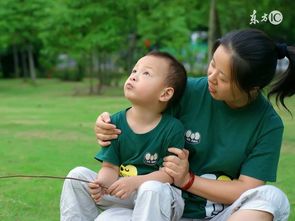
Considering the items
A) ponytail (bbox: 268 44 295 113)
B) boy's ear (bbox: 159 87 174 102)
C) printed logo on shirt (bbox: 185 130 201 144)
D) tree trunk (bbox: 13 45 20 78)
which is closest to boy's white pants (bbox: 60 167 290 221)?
printed logo on shirt (bbox: 185 130 201 144)

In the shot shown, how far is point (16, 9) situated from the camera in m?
25.8

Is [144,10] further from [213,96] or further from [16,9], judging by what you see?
[213,96]

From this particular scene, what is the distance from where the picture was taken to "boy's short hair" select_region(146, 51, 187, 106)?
8.95ft

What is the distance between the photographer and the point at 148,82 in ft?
8.84

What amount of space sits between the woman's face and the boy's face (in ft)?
0.76

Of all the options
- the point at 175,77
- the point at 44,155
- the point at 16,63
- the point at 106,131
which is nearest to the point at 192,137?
the point at 175,77

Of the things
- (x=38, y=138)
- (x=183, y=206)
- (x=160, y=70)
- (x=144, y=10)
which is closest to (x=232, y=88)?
(x=160, y=70)

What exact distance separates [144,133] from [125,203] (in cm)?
33

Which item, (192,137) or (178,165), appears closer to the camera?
(178,165)

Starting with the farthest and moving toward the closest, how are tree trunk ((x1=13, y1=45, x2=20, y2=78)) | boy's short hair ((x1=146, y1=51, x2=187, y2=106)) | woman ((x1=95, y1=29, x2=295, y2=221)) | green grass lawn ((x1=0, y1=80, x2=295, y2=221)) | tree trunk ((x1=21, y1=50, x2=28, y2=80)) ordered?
tree trunk ((x1=13, y1=45, x2=20, y2=78)) → tree trunk ((x1=21, y1=50, x2=28, y2=80)) → green grass lawn ((x1=0, y1=80, x2=295, y2=221)) → boy's short hair ((x1=146, y1=51, x2=187, y2=106)) → woman ((x1=95, y1=29, x2=295, y2=221))

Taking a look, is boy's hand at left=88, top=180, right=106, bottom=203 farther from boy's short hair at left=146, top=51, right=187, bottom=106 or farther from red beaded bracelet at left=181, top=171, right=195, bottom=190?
boy's short hair at left=146, top=51, right=187, bottom=106

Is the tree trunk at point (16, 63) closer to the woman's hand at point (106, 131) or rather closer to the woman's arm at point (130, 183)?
the woman's hand at point (106, 131)

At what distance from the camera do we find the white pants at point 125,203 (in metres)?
2.35

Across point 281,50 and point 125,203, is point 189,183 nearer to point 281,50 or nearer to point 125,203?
point 125,203
